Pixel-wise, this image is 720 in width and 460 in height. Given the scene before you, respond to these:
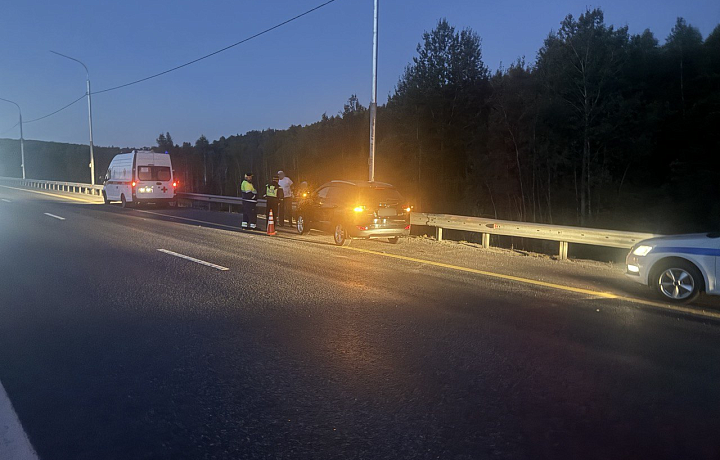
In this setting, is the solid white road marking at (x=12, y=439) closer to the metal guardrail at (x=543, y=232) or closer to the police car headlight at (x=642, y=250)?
the police car headlight at (x=642, y=250)

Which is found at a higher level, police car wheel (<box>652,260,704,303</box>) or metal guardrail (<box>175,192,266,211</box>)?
metal guardrail (<box>175,192,266,211</box>)

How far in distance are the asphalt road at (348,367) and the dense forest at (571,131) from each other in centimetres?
2754

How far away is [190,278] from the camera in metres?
9.20

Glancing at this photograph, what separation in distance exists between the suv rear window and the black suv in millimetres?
14238

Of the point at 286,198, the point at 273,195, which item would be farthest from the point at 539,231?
the point at 273,195

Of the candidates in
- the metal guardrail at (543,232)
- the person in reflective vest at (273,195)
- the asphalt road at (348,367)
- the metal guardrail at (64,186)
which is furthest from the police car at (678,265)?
the metal guardrail at (64,186)

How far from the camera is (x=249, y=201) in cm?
1691

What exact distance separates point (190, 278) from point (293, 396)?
5.44m

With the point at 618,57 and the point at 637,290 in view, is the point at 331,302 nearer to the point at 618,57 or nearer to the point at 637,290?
the point at 637,290

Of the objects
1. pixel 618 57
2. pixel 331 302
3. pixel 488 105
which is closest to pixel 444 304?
pixel 331 302

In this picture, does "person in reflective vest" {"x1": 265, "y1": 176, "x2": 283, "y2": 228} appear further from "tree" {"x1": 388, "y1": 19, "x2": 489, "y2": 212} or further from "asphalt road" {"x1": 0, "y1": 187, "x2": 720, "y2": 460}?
"tree" {"x1": 388, "y1": 19, "x2": 489, "y2": 212}

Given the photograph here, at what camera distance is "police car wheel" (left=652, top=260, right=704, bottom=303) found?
24.1ft

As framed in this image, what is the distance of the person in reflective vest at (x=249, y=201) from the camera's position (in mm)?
16453

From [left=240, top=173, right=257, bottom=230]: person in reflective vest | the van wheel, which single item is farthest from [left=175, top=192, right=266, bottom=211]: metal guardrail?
the van wheel
